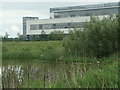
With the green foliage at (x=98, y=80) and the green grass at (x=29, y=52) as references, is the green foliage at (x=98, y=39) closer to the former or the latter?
the green grass at (x=29, y=52)

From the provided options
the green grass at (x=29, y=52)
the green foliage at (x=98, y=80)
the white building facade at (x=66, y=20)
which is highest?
the white building facade at (x=66, y=20)

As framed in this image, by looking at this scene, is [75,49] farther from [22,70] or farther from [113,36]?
[22,70]

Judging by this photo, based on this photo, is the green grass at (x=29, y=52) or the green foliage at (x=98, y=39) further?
the green grass at (x=29, y=52)

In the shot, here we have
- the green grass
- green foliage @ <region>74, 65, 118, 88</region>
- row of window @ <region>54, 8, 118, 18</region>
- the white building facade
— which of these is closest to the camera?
green foliage @ <region>74, 65, 118, 88</region>

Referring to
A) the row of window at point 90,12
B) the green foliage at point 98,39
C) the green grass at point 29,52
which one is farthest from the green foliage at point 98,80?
the row of window at point 90,12

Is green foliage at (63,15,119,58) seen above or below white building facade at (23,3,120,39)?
below

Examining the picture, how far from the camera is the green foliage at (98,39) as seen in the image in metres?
21.9

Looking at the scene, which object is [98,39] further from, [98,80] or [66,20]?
[66,20]

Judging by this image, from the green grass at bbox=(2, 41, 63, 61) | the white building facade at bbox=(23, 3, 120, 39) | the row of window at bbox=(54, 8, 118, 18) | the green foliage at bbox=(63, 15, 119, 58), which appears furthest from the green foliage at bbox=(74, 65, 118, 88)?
the row of window at bbox=(54, 8, 118, 18)

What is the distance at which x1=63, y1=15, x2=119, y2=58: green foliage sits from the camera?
72.0ft

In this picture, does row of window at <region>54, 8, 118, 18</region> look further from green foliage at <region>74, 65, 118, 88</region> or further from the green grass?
green foliage at <region>74, 65, 118, 88</region>

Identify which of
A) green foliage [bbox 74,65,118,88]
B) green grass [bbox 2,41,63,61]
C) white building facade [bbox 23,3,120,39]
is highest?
white building facade [bbox 23,3,120,39]

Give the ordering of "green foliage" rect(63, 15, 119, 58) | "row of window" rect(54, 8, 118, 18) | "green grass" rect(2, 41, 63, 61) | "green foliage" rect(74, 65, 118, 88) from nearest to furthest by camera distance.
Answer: "green foliage" rect(74, 65, 118, 88)
"green foliage" rect(63, 15, 119, 58)
"green grass" rect(2, 41, 63, 61)
"row of window" rect(54, 8, 118, 18)

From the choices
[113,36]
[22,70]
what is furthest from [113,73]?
[113,36]
